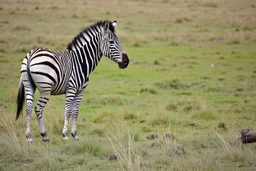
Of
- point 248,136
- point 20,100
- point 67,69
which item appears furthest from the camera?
point 67,69

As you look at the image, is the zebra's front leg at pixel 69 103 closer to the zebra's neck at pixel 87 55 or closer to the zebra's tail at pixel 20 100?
the zebra's neck at pixel 87 55

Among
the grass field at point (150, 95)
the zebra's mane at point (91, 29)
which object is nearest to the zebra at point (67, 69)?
the zebra's mane at point (91, 29)

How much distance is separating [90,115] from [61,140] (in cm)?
332

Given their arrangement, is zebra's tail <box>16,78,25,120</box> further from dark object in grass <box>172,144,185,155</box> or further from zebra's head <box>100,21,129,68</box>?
dark object in grass <box>172,144,185,155</box>

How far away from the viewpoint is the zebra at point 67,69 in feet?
26.6

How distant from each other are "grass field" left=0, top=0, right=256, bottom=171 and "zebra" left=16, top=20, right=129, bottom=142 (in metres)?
0.58

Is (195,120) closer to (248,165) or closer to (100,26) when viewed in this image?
(100,26)

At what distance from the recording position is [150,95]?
14320mm

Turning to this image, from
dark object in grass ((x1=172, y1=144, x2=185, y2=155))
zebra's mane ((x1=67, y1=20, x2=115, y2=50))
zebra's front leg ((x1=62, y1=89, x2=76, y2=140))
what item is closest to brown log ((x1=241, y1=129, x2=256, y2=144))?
dark object in grass ((x1=172, y1=144, x2=185, y2=155))

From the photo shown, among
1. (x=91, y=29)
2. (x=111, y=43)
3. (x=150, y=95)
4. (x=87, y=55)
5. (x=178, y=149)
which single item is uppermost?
(x=91, y=29)

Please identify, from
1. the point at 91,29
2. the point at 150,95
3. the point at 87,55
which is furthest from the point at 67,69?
the point at 150,95

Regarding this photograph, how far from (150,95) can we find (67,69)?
598 cm

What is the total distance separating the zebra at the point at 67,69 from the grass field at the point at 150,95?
58 centimetres

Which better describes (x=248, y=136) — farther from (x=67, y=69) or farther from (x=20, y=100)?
(x=20, y=100)
